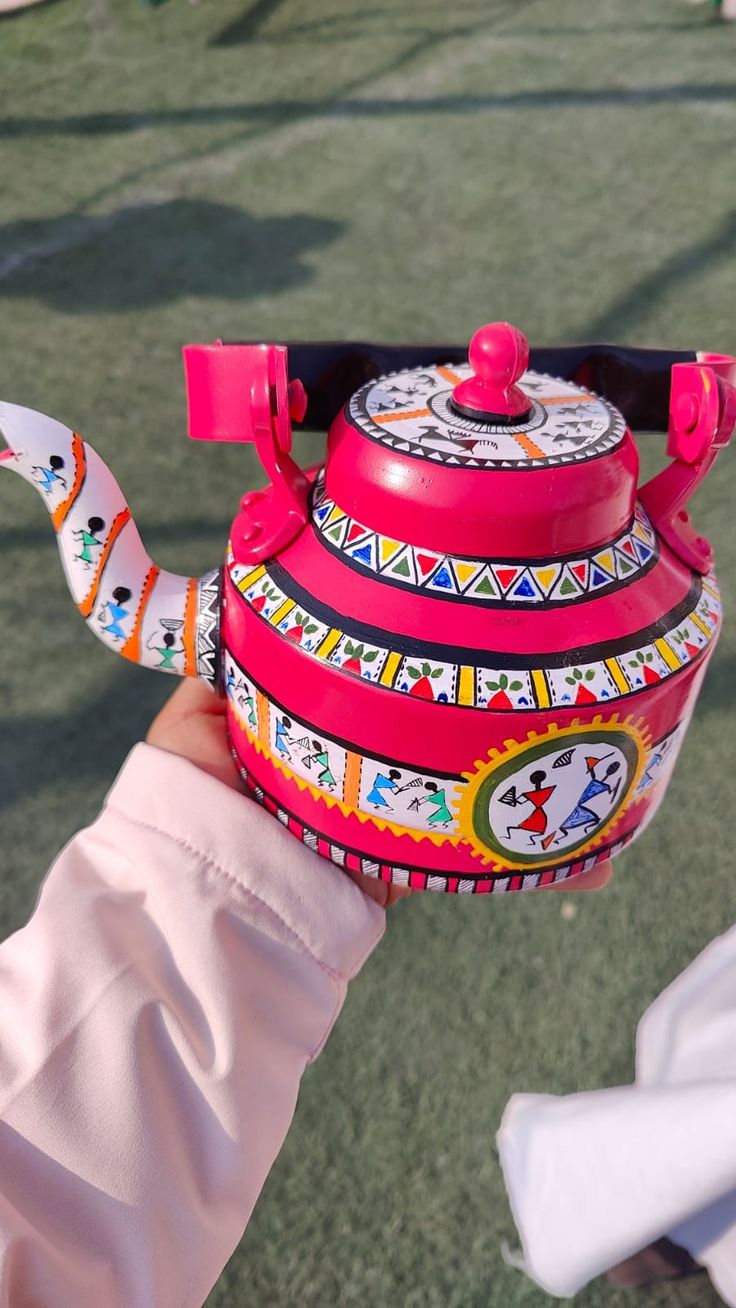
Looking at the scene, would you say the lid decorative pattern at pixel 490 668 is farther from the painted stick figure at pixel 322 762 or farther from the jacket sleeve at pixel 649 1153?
the jacket sleeve at pixel 649 1153

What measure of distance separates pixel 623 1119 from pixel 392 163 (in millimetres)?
2249

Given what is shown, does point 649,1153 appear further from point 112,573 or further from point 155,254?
point 155,254

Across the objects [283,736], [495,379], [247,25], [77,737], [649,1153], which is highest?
[247,25]

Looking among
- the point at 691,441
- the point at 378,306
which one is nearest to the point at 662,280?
the point at 378,306

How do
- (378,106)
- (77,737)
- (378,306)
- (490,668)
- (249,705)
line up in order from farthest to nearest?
1. (378,106)
2. (378,306)
3. (77,737)
4. (249,705)
5. (490,668)

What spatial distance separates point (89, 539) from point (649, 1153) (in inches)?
23.6

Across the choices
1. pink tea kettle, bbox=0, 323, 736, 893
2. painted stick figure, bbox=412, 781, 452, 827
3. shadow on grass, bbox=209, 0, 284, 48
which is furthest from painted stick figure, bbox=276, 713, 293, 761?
shadow on grass, bbox=209, 0, 284, 48

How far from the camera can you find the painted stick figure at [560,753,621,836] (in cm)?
68

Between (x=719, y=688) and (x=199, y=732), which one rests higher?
(x=199, y=732)

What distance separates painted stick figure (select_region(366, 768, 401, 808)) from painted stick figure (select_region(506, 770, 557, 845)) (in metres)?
0.08

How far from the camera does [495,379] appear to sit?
2.19 feet

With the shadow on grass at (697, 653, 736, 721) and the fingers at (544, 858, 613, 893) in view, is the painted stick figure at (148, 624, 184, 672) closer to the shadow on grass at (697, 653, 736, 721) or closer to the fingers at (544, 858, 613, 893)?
the fingers at (544, 858, 613, 893)

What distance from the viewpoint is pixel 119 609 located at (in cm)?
76

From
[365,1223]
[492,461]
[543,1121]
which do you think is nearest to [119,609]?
[492,461]
